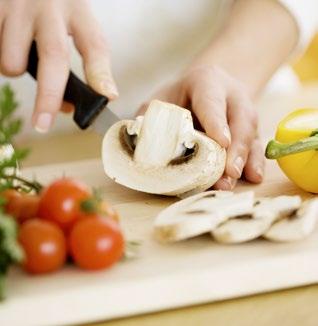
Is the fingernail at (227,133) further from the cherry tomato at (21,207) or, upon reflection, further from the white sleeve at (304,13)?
the white sleeve at (304,13)

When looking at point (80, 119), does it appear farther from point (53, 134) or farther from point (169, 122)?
point (53, 134)

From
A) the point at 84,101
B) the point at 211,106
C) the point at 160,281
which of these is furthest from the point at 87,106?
the point at 160,281

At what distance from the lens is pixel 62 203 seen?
1.15 m

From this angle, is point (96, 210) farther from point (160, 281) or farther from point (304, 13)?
point (304, 13)

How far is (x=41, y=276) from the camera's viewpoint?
3.80 feet

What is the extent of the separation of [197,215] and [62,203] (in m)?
0.20

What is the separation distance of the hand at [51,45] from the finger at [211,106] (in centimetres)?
16

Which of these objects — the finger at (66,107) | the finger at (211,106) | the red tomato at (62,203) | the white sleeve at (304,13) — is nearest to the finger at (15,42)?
the finger at (66,107)

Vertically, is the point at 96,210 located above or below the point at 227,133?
below

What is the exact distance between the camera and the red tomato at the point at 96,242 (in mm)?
1124

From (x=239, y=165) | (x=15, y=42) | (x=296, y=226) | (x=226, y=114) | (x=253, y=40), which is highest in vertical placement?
(x=253, y=40)

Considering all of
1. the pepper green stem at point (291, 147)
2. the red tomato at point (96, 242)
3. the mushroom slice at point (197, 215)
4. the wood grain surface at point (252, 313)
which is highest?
the pepper green stem at point (291, 147)

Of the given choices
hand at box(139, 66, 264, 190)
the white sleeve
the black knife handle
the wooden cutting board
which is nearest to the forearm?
the white sleeve

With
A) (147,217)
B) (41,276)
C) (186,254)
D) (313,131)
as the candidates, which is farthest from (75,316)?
(313,131)
